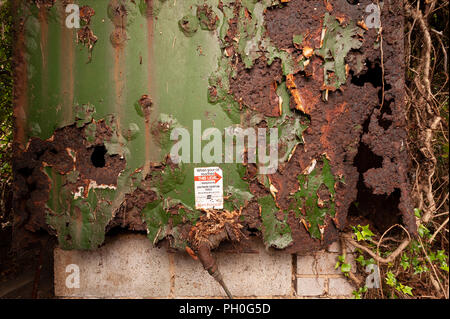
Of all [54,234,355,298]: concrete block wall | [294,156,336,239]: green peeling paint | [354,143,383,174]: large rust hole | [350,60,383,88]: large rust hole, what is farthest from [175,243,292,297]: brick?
[350,60,383,88]: large rust hole

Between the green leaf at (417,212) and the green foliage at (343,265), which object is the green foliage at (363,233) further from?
the green leaf at (417,212)

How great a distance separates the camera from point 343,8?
96 centimetres

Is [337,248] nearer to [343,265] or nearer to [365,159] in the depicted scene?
[343,265]

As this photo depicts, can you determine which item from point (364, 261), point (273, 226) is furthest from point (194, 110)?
point (364, 261)

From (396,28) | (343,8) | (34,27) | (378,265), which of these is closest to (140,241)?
(34,27)

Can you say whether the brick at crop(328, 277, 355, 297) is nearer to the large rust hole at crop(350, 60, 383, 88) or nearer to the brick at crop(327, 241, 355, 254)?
the brick at crop(327, 241, 355, 254)

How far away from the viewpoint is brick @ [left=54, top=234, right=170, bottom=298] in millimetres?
1206

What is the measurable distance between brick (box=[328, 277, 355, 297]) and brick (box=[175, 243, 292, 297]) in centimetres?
22

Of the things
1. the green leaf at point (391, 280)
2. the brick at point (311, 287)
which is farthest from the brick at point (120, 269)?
the green leaf at point (391, 280)

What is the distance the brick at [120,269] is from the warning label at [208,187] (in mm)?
423

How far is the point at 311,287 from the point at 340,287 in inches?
6.0

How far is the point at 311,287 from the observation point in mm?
1241

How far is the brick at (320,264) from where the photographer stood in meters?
1.24

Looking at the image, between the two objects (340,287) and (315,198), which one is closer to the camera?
(315,198)
